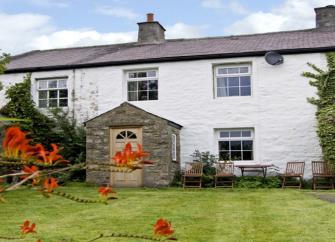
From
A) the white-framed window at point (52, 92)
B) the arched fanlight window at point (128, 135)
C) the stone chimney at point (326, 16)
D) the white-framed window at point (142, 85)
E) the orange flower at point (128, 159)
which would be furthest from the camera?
the stone chimney at point (326, 16)

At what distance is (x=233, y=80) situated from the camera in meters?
19.2

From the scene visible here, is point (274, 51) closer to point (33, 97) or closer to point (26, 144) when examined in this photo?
point (33, 97)

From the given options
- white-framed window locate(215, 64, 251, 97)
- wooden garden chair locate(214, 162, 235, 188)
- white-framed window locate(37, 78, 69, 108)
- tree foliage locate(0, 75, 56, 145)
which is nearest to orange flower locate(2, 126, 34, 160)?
wooden garden chair locate(214, 162, 235, 188)

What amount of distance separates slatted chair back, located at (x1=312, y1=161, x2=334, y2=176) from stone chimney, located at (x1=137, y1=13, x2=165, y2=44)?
921 centimetres

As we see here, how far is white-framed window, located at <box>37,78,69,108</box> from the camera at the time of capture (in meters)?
20.9

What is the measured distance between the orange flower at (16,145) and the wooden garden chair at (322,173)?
16.4 metres

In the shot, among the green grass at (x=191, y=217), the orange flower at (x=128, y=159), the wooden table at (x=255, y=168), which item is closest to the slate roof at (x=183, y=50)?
the wooden table at (x=255, y=168)

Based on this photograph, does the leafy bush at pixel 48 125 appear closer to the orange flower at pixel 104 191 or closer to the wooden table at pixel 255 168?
the wooden table at pixel 255 168

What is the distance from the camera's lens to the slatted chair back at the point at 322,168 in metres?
17.0

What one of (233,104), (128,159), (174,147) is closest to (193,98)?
(233,104)

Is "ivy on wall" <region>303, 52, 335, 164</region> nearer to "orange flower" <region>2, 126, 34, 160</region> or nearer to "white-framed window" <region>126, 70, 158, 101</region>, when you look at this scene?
"white-framed window" <region>126, 70, 158, 101</region>

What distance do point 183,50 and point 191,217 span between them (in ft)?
39.3

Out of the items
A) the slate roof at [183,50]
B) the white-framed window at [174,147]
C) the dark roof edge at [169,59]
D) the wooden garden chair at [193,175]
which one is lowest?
the wooden garden chair at [193,175]

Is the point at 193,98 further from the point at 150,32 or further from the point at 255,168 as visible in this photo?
the point at 150,32
